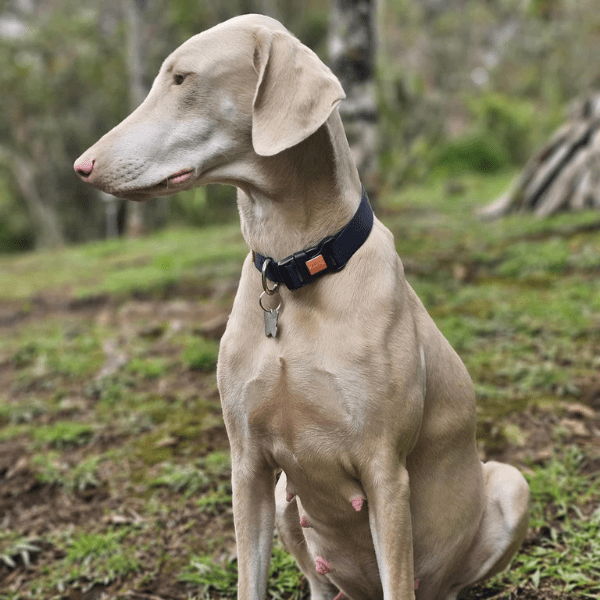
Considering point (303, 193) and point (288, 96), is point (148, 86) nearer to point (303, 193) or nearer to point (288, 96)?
point (303, 193)

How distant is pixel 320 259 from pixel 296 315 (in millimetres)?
171

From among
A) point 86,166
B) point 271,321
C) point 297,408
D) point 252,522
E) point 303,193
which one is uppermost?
point 86,166

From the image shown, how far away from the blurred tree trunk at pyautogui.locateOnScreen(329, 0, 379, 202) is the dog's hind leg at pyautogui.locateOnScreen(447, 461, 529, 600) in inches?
186

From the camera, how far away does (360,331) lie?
183 centimetres

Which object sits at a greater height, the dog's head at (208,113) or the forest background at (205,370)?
the dog's head at (208,113)

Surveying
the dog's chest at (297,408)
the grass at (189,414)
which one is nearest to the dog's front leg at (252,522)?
the dog's chest at (297,408)

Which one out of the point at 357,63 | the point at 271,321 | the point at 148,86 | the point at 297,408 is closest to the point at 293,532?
the point at 297,408

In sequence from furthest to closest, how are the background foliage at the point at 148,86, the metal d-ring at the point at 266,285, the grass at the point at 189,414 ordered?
the background foliage at the point at 148,86 → the grass at the point at 189,414 → the metal d-ring at the point at 266,285

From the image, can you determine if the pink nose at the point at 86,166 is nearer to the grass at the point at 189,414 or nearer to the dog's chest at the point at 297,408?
Answer: the dog's chest at the point at 297,408

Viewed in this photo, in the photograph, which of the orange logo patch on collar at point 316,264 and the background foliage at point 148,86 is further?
the background foliage at point 148,86

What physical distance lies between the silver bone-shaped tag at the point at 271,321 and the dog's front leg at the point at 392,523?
1.49ft

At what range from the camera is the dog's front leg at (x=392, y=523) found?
183 centimetres

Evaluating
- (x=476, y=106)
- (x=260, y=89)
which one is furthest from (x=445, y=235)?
(x=476, y=106)

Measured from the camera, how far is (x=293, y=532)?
7.64 feet
